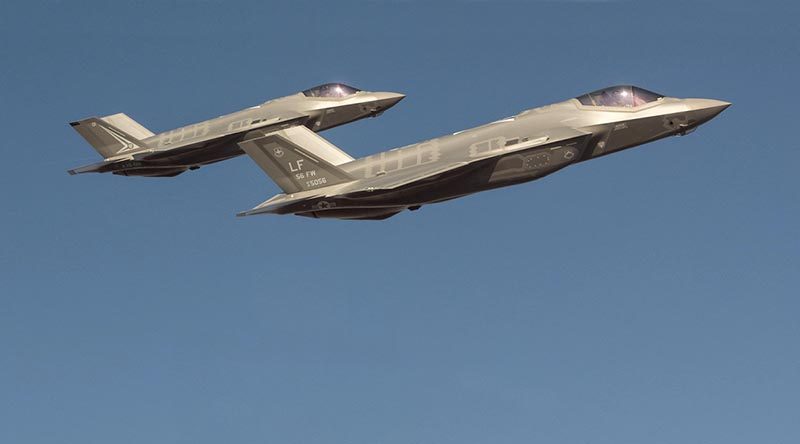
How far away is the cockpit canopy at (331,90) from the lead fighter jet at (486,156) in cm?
1740

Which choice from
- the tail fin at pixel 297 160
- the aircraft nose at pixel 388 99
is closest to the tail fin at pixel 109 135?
the aircraft nose at pixel 388 99

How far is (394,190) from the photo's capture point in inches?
2547

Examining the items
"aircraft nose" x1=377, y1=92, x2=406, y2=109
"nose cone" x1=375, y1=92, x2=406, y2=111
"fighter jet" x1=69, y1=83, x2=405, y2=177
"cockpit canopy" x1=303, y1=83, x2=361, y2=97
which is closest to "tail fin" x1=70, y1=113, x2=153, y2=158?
"fighter jet" x1=69, y1=83, x2=405, y2=177

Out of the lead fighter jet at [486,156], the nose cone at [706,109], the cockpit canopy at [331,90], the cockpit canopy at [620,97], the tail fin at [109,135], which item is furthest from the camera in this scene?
the cockpit canopy at [331,90]

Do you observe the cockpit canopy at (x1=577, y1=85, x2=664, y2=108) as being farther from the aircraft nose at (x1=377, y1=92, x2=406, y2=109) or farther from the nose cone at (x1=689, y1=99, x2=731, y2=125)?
the aircraft nose at (x1=377, y1=92, x2=406, y2=109)

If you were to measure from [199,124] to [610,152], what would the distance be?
28355 millimetres

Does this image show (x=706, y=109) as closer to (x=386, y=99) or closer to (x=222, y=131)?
(x=386, y=99)

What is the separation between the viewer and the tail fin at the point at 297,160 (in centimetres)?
6762

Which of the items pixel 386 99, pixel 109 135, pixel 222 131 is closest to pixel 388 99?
pixel 386 99

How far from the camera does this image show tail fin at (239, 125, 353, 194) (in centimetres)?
6762

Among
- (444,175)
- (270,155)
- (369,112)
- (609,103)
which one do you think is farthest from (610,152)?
Result: (369,112)

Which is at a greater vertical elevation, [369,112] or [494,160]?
[369,112]

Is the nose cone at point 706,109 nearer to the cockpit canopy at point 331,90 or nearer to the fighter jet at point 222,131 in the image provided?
the fighter jet at point 222,131

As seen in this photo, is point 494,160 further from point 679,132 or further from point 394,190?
point 679,132
